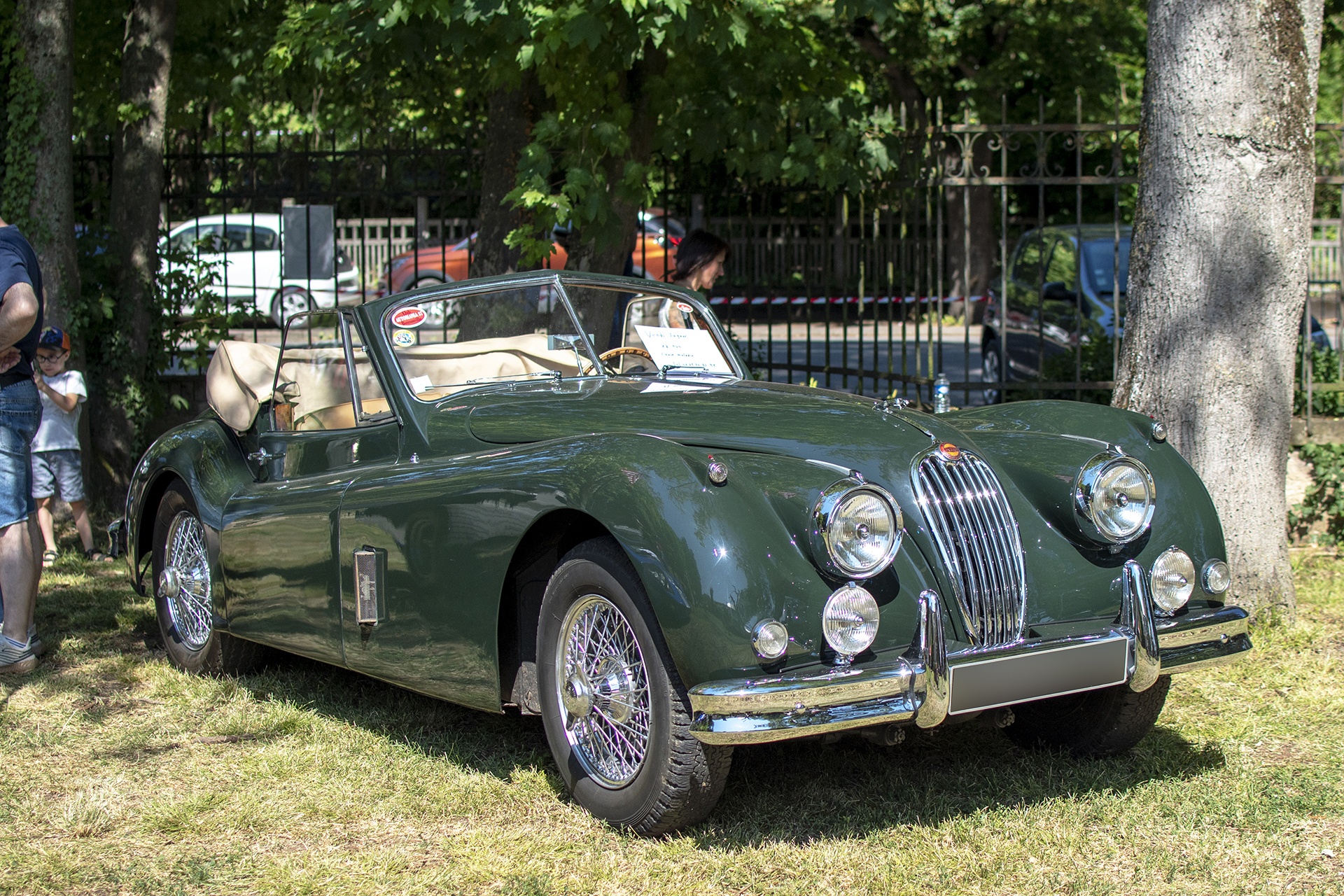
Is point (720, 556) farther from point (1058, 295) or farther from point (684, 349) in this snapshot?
point (1058, 295)

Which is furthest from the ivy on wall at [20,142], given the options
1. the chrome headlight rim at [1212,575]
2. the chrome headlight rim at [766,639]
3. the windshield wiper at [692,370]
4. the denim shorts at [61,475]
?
the chrome headlight rim at [1212,575]

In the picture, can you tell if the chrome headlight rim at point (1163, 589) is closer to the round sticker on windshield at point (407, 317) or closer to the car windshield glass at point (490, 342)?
the car windshield glass at point (490, 342)

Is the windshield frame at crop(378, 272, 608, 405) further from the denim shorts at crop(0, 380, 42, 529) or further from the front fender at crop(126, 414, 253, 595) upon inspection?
the denim shorts at crop(0, 380, 42, 529)

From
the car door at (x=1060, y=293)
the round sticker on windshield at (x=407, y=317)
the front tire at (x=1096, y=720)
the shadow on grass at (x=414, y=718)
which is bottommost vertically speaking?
the shadow on grass at (x=414, y=718)

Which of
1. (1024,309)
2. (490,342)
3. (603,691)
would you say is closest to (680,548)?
Answer: (603,691)

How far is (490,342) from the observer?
4.68 metres

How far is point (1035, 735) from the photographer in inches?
164

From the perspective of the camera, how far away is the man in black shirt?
16.5ft

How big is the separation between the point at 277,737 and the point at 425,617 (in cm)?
101

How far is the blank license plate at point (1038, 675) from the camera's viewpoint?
3.18 meters

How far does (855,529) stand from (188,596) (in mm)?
3312

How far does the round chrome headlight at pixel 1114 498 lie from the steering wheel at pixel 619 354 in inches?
68.3

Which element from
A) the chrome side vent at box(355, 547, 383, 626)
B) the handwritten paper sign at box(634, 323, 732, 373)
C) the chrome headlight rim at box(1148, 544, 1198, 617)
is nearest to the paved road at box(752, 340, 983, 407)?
the handwritten paper sign at box(634, 323, 732, 373)

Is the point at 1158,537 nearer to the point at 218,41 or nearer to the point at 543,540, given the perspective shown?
the point at 543,540
